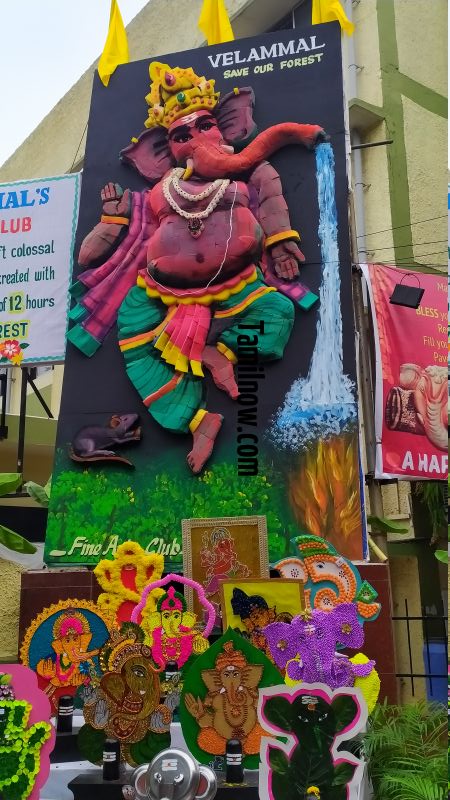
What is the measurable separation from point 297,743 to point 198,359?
4486 millimetres

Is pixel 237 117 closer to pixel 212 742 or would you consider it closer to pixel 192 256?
pixel 192 256

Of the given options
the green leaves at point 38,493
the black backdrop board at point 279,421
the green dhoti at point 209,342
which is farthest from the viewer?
the green leaves at point 38,493

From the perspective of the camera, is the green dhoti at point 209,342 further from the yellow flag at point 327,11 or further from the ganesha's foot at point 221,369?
the yellow flag at point 327,11

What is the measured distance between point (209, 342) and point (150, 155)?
2.42 metres

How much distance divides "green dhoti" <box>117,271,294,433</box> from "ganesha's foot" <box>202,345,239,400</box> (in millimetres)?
65

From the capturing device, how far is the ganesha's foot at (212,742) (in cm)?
455

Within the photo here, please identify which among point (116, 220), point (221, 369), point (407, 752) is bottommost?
point (407, 752)

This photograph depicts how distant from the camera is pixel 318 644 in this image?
455cm

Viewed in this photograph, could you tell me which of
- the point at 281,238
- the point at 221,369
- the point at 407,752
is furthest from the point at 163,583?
the point at 281,238

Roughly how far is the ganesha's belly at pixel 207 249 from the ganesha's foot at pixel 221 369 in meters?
0.77

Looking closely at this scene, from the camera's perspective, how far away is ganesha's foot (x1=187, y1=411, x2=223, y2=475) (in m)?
7.62

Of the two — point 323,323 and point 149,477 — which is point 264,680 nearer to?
point 149,477

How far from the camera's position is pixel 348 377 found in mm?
7570

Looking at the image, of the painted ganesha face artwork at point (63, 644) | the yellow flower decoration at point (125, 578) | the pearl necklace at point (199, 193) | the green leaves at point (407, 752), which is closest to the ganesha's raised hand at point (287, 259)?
the pearl necklace at point (199, 193)
